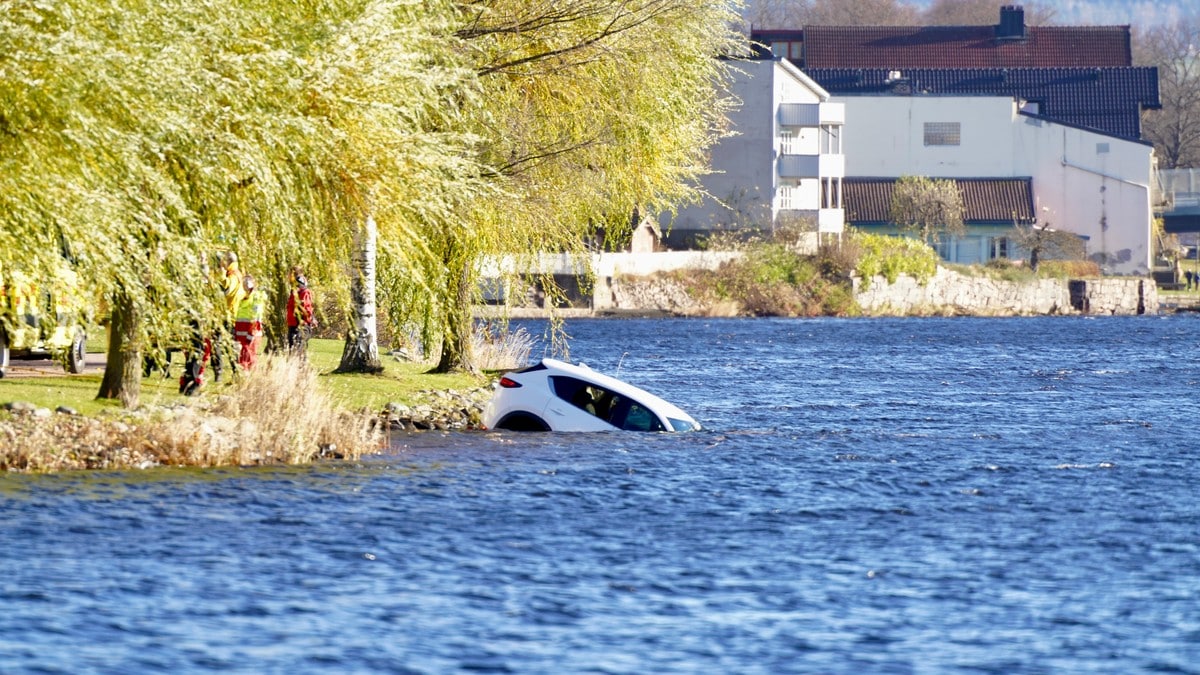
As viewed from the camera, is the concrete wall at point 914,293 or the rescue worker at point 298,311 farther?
the concrete wall at point 914,293

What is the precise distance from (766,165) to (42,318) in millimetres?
80644

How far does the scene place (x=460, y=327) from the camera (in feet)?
118

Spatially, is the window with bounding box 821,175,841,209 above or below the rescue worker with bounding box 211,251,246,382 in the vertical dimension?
above

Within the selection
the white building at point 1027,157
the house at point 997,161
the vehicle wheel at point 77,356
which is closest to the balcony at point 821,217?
the house at point 997,161

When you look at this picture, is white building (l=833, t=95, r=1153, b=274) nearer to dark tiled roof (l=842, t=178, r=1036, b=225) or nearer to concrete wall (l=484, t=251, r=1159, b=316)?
dark tiled roof (l=842, t=178, r=1036, b=225)

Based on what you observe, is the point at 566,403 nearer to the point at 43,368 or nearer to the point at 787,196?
the point at 43,368

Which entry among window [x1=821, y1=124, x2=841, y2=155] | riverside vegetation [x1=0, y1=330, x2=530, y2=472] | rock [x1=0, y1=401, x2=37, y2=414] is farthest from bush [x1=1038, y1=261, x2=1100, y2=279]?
rock [x1=0, y1=401, x2=37, y2=414]

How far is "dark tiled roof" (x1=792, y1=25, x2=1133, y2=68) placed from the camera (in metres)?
123

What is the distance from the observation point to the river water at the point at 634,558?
15.0 metres

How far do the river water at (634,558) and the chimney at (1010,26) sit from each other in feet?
319

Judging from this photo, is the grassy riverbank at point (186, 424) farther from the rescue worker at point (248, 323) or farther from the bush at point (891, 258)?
the bush at point (891, 258)

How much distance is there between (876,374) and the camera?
166ft

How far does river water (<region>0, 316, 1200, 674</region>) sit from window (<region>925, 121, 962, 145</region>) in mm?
81115

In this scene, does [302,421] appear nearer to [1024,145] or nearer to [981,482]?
[981,482]
